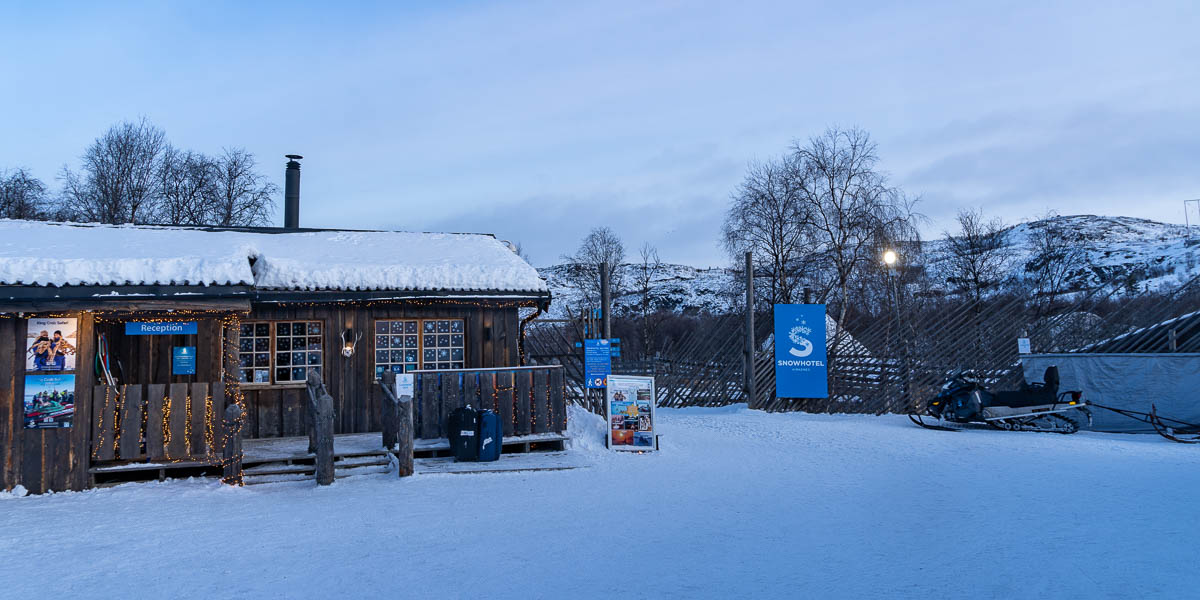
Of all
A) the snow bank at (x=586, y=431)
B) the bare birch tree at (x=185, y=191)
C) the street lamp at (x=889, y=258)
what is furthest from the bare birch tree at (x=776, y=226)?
the bare birch tree at (x=185, y=191)

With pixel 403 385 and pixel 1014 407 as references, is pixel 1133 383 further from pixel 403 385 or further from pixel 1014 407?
pixel 403 385

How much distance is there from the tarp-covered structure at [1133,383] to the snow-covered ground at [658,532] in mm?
2735

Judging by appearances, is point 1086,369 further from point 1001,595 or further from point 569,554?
point 569,554

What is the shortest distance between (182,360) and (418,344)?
11.3ft

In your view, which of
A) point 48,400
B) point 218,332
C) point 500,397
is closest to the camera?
point 48,400

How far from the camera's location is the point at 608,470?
31.9 ft

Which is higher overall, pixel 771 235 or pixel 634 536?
pixel 771 235

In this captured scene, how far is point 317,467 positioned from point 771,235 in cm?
1726

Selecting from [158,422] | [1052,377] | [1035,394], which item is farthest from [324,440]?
[1052,377]

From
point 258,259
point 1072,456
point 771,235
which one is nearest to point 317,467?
point 258,259

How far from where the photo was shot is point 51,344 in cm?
866

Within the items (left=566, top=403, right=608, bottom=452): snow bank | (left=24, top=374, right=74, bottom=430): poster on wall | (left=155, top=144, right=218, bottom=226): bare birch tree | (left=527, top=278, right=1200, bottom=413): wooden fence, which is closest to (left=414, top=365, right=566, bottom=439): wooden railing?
(left=566, top=403, right=608, bottom=452): snow bank

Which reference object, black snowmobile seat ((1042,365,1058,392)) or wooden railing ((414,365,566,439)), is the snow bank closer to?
wooden railing ((414,365,566,439))

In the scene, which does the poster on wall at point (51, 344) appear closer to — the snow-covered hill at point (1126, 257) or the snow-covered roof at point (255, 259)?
the snow-covered roof at point (255, 259)
